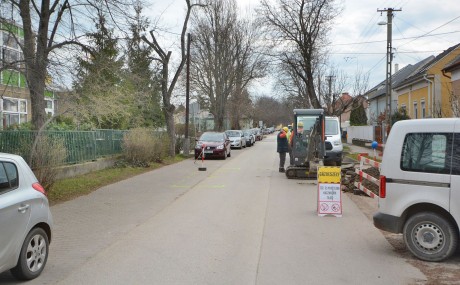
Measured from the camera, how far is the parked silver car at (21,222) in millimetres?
4941

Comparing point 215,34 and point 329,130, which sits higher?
point 215,34

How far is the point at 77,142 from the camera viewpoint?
655 inches

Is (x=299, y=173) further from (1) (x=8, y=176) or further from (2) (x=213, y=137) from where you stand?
(1) (x=8, y=176)

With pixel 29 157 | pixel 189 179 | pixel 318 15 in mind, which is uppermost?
pixel 318 15

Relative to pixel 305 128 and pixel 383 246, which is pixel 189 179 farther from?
pixel 383 246

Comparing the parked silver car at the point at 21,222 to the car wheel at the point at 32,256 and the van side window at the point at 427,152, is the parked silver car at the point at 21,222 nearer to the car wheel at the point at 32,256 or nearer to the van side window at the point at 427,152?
the car wheel at the point at 32,256

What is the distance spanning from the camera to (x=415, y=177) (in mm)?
6418

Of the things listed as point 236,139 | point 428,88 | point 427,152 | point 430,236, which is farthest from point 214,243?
point 236,139

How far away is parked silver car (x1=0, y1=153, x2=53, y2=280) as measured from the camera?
4941 mm

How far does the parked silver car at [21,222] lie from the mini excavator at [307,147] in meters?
12.0

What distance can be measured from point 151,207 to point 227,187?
4.10m

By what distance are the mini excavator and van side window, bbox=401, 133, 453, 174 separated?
32.7 ft

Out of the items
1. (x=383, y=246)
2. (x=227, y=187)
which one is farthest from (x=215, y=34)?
(x=383, y=246)

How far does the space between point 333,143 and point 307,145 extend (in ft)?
15.4
